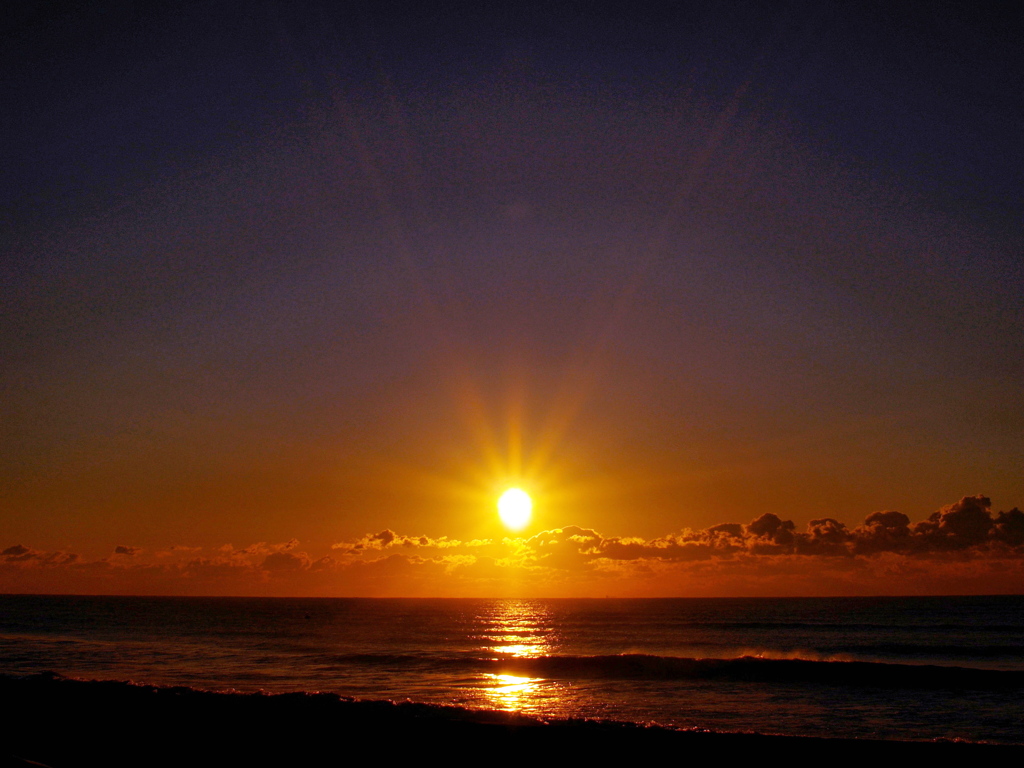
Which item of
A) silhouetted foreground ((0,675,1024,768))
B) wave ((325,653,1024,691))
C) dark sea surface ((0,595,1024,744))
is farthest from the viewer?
wave ((325,653,1024,691))

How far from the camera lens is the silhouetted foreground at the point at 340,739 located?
18781 mm

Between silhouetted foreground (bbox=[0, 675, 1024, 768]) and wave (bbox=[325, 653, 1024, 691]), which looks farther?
wave (bbox=[325, 653, 1024, 691])

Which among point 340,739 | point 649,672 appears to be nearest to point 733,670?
point 649,672

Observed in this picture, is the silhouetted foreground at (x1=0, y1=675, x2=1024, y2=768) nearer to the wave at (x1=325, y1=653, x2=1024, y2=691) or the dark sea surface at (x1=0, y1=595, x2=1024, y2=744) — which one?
the dark sea surface at (x1=0, y1=595, x2=1024, y2=744)

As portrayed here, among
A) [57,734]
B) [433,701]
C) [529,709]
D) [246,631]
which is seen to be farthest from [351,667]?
[246,631]

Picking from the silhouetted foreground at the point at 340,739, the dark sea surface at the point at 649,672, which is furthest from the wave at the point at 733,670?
the silhouetted foreground at the point at 340,739

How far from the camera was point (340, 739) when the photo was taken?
20266 mm

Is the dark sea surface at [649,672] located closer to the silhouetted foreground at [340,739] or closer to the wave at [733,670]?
the wave at [733,670]

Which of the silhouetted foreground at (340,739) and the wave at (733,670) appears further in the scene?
the wave at (733,670)

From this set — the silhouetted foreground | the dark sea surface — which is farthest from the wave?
the silhouetted foreground

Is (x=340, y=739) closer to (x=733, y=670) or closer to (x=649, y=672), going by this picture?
(x=649, y=672)

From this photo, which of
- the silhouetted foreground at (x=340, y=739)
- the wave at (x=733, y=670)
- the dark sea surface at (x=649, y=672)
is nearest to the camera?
the silhouetted foreground at (x=340, y=739)

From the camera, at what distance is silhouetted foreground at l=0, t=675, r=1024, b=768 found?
18781 mm

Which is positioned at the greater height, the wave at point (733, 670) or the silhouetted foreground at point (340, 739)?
the silhouetted foreground at point (340, 739)
